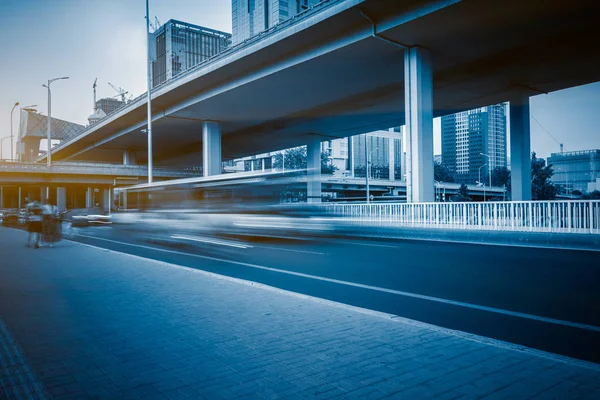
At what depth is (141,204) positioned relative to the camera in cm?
2483

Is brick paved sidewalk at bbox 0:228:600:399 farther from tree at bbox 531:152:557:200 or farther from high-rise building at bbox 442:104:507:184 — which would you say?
high-rise building at bbox 442:104:507:184

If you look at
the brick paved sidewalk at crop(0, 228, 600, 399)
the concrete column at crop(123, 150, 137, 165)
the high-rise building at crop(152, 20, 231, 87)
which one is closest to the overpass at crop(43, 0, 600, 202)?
the brick paved sidewalk at crop(0, 228, 600, 399)

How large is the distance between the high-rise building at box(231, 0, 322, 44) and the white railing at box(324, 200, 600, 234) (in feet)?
269

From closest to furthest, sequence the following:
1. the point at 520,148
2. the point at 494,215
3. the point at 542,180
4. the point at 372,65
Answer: the point at 494,215 < the point at 372,65 < the point at 520,148 < the point at 542,180

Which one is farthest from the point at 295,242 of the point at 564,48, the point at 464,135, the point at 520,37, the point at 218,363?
the point at 464,135

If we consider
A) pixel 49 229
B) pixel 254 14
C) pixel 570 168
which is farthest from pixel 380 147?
pixel 49 229

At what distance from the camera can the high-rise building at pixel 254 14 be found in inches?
3971

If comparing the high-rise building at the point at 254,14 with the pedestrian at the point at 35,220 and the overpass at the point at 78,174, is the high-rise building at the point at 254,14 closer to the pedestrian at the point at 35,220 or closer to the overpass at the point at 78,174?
the overpass at the point at 78,174

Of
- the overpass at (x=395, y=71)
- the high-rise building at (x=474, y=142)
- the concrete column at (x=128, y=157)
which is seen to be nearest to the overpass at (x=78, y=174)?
the concrete column at (x=128, y=157)

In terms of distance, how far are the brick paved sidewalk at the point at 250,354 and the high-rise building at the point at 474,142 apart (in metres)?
106

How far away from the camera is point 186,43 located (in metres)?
133

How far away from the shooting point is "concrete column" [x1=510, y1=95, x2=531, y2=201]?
107 ft

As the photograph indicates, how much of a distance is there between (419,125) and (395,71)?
5180 mm

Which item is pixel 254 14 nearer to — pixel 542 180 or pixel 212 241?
pixel 542 180
